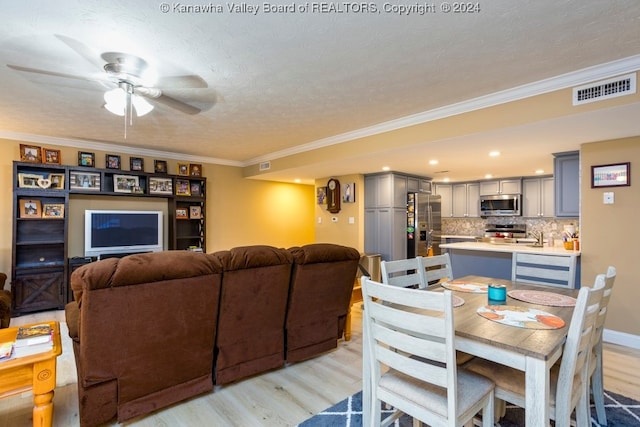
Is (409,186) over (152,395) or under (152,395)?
over

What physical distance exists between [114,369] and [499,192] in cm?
705

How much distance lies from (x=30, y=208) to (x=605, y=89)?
21.0 feet

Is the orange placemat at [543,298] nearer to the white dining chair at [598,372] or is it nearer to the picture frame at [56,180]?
the white dining chair at [598,372]

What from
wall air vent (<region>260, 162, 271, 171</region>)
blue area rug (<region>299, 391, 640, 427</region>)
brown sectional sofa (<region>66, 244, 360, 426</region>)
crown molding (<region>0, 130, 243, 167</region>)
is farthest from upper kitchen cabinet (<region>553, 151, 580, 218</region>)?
crown molding (<region>0, 130, 243, 167</region>)

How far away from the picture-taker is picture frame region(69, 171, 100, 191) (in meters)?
4.55

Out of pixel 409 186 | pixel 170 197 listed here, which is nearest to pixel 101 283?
pixel 170 197

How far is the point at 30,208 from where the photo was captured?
4305mm

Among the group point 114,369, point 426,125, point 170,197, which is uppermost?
point 426,125

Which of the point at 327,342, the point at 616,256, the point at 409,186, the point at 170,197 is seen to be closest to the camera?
the point at 327,342

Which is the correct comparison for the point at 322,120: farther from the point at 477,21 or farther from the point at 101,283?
the point at 101,283

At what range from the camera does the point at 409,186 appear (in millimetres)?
5875

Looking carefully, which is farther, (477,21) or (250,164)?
(250,164)

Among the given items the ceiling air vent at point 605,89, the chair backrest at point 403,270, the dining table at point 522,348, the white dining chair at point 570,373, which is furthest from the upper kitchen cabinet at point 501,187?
the white dining chair at point 570,373

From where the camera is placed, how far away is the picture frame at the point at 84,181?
14.9 feet
